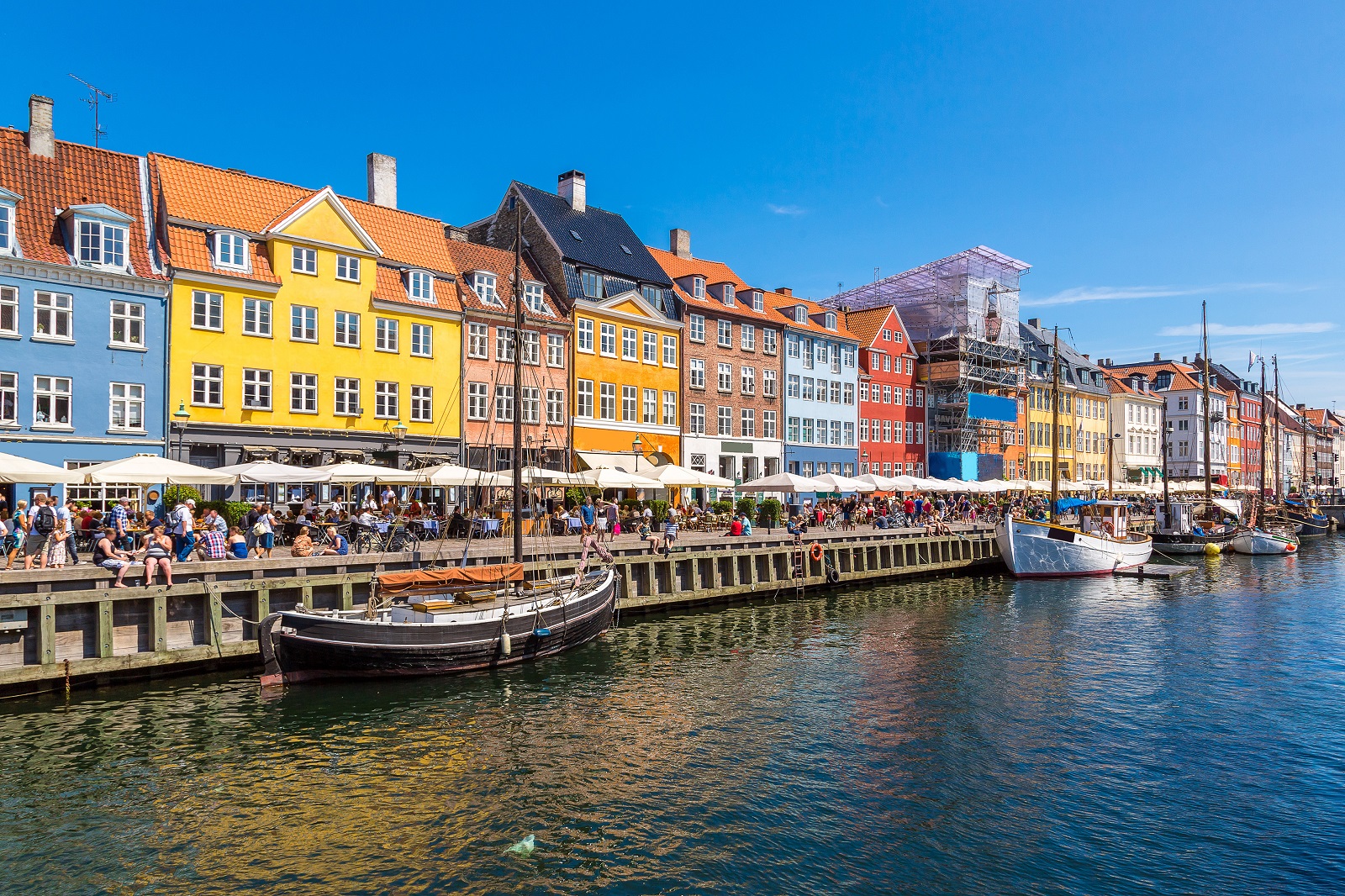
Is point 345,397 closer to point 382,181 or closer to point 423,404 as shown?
point 423,404

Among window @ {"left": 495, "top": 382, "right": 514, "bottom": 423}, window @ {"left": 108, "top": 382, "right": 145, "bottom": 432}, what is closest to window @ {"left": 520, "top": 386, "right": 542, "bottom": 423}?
window @ {"left": 495, "top": 382, "right": 514, "bottom": 423}

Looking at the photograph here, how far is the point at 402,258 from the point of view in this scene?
43.7 meters

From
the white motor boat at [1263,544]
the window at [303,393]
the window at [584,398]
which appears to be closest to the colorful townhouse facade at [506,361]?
the window at [584,398]

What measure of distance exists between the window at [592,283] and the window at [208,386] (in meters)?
19.6

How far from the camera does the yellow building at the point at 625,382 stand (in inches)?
1930

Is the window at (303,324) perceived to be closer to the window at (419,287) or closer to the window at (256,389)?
the window at (256,389)

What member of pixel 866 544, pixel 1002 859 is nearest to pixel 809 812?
pixel 1002 859

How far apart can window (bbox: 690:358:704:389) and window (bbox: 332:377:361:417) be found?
21.5 meters

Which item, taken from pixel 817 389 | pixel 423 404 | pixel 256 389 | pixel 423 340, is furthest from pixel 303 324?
pixel 817 389

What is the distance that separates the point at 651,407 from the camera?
5334 centimetres

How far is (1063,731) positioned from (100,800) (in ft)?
54.5

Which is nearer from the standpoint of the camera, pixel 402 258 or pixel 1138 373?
pixel 402 258

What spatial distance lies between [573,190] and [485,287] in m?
11.3

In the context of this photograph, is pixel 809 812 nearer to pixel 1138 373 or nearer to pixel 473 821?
pixel 473 821
